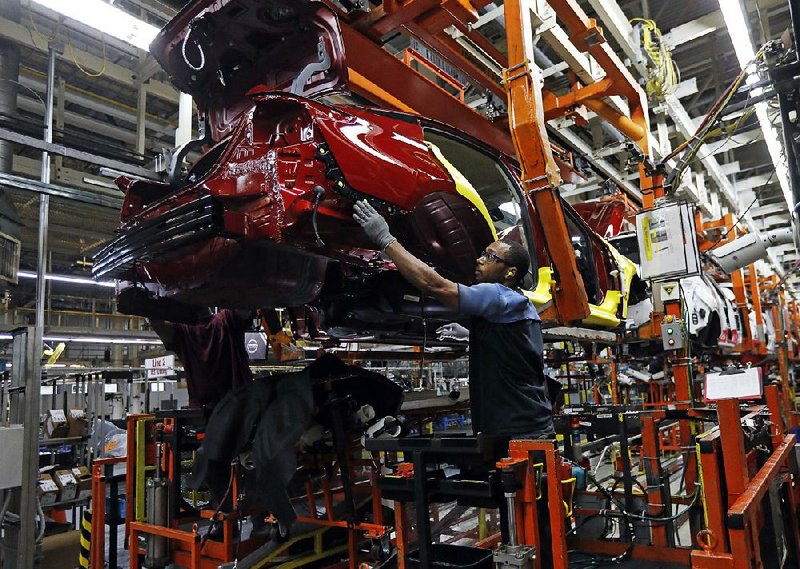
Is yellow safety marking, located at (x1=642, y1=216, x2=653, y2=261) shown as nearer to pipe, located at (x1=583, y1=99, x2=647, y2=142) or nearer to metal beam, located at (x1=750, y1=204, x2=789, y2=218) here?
pipe, located at (x1=583, y1=99, x2=647, y2=142)

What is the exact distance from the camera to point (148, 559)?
3254mm

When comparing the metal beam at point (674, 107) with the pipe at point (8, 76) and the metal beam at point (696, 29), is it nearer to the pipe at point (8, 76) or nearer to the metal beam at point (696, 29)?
the metal beam at point (696, 29)

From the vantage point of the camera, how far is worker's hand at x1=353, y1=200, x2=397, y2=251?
7.21 ft

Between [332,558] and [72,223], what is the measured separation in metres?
8.70

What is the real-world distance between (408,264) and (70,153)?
9.71 ft

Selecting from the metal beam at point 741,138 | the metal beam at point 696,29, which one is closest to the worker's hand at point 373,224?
the metal beam at point 696,29

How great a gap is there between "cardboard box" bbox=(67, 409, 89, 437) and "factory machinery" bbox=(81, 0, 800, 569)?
366cm

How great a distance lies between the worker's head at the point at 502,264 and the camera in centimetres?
239

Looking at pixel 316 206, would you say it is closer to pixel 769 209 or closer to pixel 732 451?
pixel 732 451

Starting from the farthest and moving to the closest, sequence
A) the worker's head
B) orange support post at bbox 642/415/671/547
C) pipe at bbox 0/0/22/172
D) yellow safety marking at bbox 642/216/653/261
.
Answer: pipe at bbox 0/0/22/172
yellow safety marking at bbox 642/216/653/261
orange support post at bbox 642/415/671/547
the worker's head

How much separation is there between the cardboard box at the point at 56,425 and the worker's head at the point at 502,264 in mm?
6945

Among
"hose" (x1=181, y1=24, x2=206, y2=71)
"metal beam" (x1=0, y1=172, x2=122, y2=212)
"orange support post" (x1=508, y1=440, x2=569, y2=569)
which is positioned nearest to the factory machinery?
"orange support post" (x1=508, y1=440, x2=569, y2=569)

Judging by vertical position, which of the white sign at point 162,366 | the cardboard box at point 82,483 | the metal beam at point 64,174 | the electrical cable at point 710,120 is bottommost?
the cardboard box at point 82,483

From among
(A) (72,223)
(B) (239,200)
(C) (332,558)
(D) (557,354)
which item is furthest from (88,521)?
(A) (72,223)
